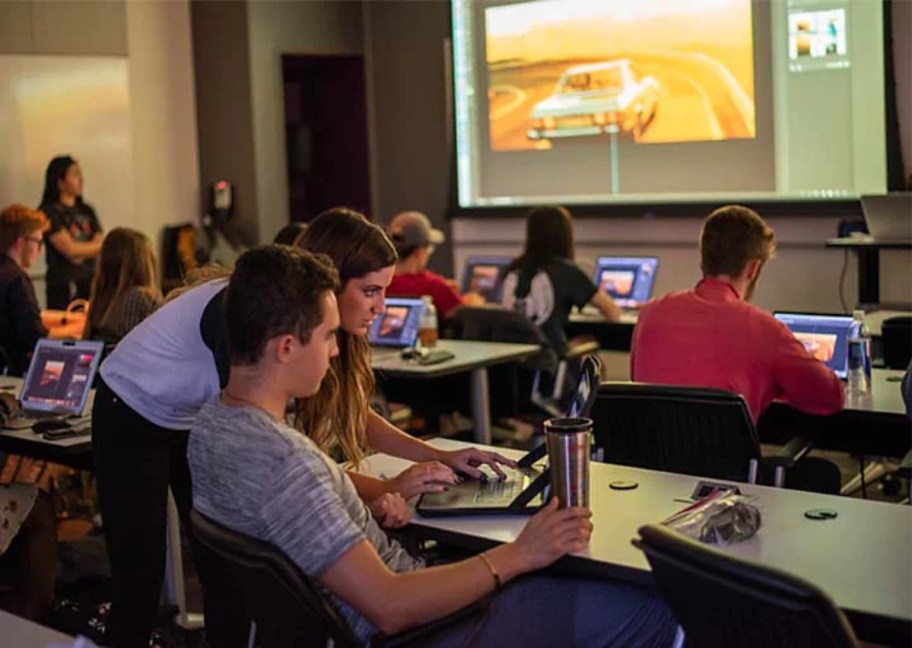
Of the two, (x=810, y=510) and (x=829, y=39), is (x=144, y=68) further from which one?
(x=810, y=510)

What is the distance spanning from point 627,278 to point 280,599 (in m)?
4.90

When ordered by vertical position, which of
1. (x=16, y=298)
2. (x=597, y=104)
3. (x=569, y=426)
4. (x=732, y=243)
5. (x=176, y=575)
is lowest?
(x=176, y=575)

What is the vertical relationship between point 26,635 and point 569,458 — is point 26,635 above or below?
below

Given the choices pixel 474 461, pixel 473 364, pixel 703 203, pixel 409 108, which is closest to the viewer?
pixel 474 461

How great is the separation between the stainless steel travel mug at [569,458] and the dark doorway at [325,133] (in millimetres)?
6990

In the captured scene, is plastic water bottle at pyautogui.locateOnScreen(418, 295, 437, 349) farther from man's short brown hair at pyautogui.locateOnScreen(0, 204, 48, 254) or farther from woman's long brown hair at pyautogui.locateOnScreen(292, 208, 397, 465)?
woman's long brown hair at pyautogui.locateOnScreen(292, 208, 397, 465)

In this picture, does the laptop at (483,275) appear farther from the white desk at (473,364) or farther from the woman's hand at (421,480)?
the woman's hand at (421,480)

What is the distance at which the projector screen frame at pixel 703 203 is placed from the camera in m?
6.40

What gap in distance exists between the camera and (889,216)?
5.85 meters

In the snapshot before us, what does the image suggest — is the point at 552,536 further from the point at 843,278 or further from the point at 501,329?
the point at 843,278

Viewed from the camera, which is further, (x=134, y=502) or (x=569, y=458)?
(x=134, y=502)

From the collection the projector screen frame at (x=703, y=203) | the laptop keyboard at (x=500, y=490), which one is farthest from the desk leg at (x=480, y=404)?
the laptop keyboard at (x=500, y=490)

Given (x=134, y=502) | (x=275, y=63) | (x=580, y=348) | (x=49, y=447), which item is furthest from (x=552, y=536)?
(x=275, y=63)

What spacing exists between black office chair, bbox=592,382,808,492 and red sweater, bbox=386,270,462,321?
2.60 metres
